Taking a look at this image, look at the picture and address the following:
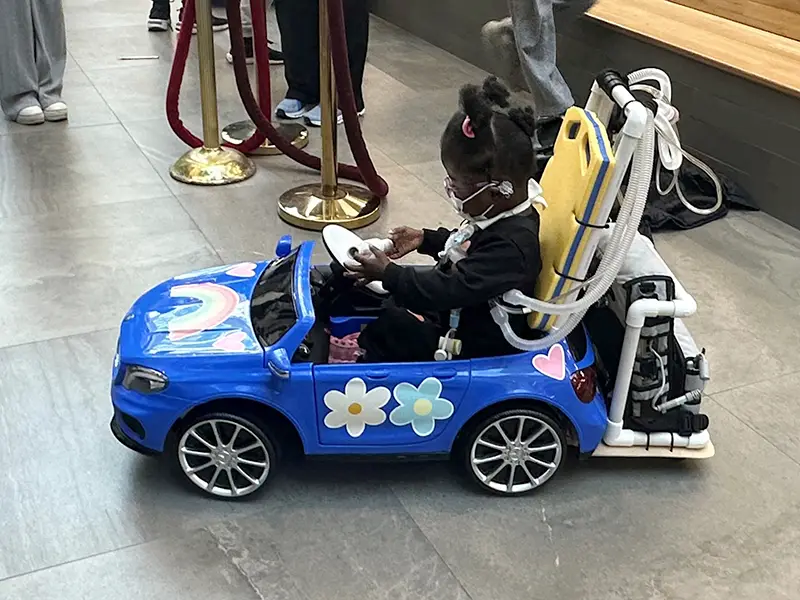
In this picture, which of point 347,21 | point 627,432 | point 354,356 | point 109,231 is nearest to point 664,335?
point 627,432

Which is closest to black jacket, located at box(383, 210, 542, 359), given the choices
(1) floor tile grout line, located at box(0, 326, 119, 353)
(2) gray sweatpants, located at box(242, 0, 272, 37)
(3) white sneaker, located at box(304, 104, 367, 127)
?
(1) floor tile grout line, located at box(0, 326, 119, 353)

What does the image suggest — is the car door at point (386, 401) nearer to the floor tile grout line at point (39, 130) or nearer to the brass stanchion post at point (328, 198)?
the brass stanchion post at point (328, 198)

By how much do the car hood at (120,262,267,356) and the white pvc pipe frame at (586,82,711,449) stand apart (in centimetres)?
72

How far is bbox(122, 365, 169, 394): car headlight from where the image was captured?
1.83m

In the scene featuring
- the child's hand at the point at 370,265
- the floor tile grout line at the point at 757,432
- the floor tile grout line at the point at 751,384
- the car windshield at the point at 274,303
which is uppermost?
the child's hand at the point at 370,265

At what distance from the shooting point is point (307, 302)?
1890mm

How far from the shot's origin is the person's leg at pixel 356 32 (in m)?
3.78

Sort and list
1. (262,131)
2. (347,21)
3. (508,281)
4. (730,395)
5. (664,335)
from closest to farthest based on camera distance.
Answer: (508,281)
(664,335)
(730,395)
(262,131)
(347,21)

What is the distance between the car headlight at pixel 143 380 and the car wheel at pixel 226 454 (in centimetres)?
10

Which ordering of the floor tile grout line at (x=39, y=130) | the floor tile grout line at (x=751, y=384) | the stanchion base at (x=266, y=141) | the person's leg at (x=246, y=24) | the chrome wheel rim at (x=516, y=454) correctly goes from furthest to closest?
the person's leg at (x=246, y=24)
the floor tile grout line at (x=39, y=130)
the stanchion base at (x=266, y=141)
the floor tile grout line at (x=751, y=384)
the chrome wheel rim at (x=516, y=454)

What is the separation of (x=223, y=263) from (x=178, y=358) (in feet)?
3.59

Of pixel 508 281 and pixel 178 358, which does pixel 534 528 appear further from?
pixel 178 358

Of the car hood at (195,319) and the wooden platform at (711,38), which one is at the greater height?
the wooden platform at (711,38)

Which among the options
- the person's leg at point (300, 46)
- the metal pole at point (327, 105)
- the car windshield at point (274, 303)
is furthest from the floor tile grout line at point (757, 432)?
the person's leg at point (300, 46)
